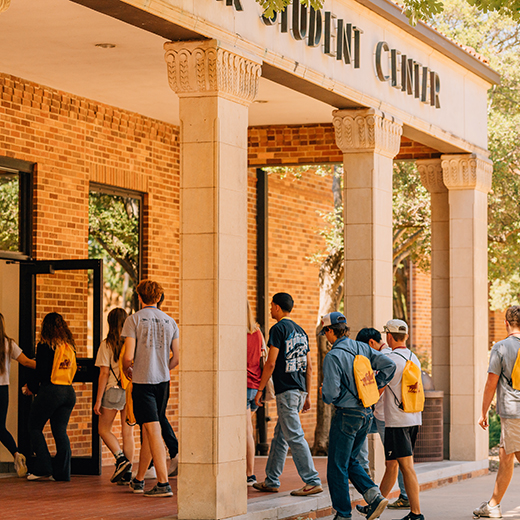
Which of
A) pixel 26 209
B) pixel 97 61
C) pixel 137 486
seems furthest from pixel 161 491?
pixel 97 61

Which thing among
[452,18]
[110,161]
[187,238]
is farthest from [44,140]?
[452,18]

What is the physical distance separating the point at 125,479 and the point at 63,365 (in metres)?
1.38

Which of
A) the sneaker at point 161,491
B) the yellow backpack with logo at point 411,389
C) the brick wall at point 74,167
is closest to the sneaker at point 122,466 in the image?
the sneaker at point 161,491

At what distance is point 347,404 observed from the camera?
8430 mm

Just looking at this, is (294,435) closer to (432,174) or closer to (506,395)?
(506,395)

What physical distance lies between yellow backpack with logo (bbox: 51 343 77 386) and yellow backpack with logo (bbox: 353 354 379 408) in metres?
3.71

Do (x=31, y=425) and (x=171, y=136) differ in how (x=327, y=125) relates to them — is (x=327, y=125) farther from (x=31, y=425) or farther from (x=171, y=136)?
(x=31, y=425)

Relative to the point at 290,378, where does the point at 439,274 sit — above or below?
above

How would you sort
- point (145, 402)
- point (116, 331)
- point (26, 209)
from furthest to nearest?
point (26, 209)
point (116, 331)
point (145, 402)

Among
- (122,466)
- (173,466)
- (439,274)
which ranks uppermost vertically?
(439,274)

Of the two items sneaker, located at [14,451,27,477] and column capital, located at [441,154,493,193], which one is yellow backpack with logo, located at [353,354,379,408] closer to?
sneaker, located at [14,451,27,477]

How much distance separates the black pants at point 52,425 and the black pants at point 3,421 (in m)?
0.23

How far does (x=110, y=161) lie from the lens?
1308cm

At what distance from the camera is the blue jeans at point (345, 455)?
8430mm
